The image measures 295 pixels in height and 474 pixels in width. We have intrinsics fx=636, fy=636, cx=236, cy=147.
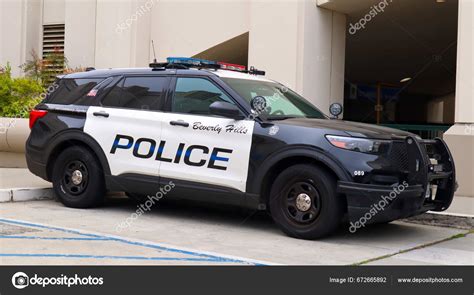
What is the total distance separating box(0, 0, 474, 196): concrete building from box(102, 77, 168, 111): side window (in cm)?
478

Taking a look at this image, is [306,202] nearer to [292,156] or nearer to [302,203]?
[302,203]

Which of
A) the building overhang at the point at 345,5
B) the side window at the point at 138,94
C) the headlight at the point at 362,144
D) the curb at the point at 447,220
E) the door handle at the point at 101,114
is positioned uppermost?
the building overhang at the point at 345,5

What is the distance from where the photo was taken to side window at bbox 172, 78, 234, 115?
738 cm

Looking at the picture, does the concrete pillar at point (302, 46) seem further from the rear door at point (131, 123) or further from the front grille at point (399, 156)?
the front grille at point (399, 156)

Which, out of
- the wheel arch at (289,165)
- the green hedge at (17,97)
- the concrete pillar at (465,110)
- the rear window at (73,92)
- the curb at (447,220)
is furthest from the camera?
the green hedge at (17,97)

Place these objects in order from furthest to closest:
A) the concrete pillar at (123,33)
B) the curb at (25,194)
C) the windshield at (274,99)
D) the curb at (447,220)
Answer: the concrete pillar at (123,33), the curb at (25,194), the curb at (447,220), the windshield at (274,99)

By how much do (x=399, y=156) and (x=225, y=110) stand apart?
191 centimetres

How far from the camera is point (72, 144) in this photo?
27.4 ft

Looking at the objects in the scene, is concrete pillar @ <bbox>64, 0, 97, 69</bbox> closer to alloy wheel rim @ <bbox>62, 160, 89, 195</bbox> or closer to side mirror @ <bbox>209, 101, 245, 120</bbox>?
alloy wheel rim @ <bbox>62, 160, 89, 195</bbox>

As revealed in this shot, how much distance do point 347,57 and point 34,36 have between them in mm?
9503

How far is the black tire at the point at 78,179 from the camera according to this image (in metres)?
8.06

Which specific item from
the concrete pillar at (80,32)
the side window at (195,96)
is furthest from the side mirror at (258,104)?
the concrete pillar at (80,32)

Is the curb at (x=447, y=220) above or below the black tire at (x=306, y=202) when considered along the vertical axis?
below
